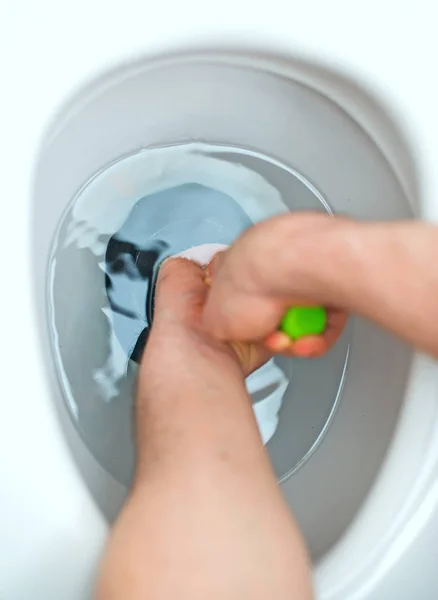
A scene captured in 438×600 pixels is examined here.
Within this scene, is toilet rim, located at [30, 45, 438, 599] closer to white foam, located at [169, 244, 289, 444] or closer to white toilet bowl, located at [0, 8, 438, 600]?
white toilet bowl, located at [0, 8, 438, 600]

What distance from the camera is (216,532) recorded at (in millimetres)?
424

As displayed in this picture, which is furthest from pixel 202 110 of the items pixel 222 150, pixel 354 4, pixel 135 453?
pixel 135 453

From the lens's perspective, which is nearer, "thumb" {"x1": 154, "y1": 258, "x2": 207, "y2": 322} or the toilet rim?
the toilet rim

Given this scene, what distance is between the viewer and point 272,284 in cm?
47

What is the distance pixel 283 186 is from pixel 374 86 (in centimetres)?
21

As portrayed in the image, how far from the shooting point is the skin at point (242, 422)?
410 mm

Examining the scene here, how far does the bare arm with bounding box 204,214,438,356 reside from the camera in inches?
16.6

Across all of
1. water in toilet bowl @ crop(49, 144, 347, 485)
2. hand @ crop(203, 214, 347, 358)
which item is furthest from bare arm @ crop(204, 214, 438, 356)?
water in toilet bowl @ crop(49, 144, 347, 485)

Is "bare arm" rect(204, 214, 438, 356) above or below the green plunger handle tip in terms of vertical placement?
above

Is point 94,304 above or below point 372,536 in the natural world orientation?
above

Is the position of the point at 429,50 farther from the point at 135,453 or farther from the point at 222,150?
the point at 135,453

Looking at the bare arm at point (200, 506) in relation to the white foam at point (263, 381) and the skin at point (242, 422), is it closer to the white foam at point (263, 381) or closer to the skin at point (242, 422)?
the skin at point (242, 422)

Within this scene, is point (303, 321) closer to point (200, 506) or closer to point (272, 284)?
point (272, 284)

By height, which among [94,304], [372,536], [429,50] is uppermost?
[429,50]
